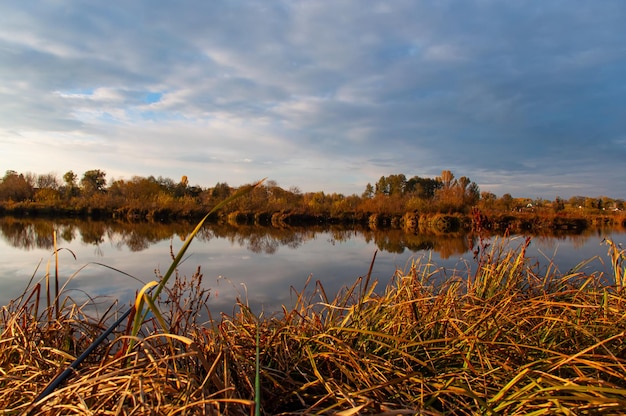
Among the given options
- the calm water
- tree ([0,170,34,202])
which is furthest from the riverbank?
the calm water

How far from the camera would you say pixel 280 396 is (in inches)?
46.6

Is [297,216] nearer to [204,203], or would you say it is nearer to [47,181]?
[204,203]

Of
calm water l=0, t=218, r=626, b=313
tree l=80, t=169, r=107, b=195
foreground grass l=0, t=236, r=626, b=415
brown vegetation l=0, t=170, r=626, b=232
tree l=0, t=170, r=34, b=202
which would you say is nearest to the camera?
foreground grass l=0, t=236, r=626, b=415

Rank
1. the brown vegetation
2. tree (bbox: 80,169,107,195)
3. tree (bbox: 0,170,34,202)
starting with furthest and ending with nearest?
tree (bbox: 80,169,107,195)
tree (bbox: 0,170,34,202)
the brown vegetation

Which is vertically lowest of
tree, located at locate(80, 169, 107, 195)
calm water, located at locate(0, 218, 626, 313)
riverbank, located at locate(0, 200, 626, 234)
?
calm water, located at locate(0, 218, 626, 313)

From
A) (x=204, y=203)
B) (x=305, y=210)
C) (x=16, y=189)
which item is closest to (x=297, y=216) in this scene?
(x=305, y=210)

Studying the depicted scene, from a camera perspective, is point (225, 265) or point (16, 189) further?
point (16, 189)

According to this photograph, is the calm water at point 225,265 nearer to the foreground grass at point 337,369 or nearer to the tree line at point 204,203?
the foreground grass at point 337,369

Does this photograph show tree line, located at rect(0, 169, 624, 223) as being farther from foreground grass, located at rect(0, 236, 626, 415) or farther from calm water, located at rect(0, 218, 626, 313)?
foreground grass, located at rect(0, 236, 626, 415)

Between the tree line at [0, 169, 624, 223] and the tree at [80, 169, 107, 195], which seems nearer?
the tree line at [0, 169, 624, 223]

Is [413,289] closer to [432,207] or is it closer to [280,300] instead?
[280,300]

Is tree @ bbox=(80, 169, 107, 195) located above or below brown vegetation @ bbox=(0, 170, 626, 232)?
above

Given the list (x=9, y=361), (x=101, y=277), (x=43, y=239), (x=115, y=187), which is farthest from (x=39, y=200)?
(x=9, y=361)

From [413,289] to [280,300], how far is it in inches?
126
